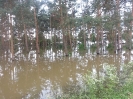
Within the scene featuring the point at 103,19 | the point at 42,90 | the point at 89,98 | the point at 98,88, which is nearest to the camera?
the point at 89,98

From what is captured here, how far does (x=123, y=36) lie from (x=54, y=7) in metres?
8.33

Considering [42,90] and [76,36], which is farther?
[76,36]

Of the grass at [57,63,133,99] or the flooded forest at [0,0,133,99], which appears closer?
the grass at [57,63,133,99]

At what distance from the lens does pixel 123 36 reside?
18.9 meters

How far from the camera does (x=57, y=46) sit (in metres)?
33.2

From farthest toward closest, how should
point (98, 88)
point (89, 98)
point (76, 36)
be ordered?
point (76, 36), point (98, 88), point (89, 98)

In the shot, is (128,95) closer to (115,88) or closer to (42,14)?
(115,88)

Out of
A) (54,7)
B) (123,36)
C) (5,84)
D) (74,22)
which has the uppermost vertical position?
(54,7)

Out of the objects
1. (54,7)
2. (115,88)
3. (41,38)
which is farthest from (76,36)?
(115,88)

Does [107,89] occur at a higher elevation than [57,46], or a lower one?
lower

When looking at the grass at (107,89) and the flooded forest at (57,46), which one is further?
the flooded forest at (57,46)

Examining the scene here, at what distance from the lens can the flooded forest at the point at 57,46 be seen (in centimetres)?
812

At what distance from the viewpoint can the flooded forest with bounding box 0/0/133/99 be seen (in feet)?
26.7

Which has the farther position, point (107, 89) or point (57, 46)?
point (57, 46)
